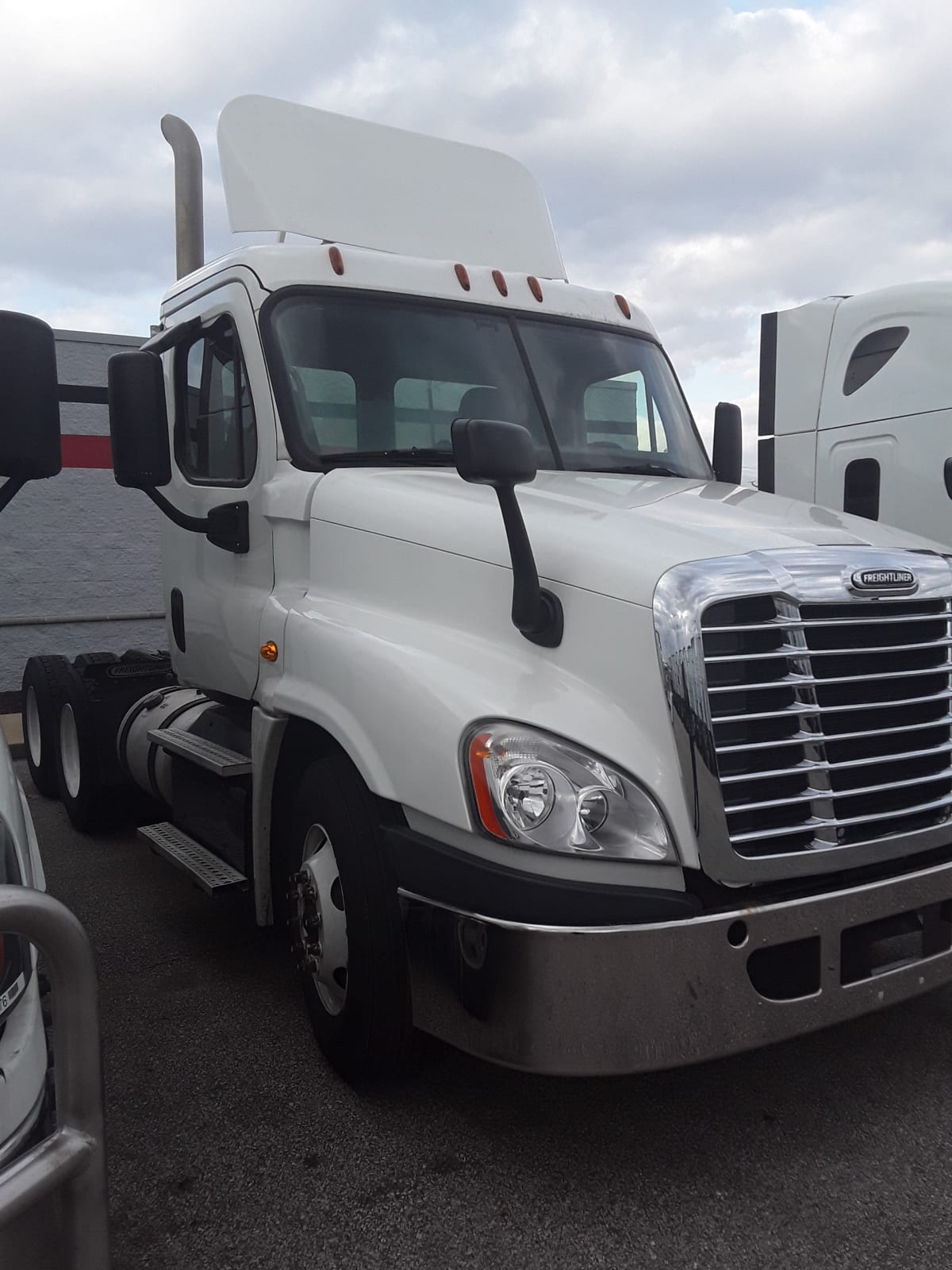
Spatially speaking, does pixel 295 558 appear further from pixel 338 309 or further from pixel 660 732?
pixel 660 732

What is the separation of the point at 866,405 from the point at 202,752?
225 inches

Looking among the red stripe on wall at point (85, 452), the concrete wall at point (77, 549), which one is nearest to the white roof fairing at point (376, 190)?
the concrete wall at point (77, 549)

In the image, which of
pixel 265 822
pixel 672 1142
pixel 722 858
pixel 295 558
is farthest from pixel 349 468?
pixel 672 1142

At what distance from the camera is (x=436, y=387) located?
3.90m

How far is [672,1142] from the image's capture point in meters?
2.89

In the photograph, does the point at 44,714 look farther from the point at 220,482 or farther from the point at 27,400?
the point at 27,400

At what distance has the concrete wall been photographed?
10180 mm

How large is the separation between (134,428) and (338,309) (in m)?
0.84

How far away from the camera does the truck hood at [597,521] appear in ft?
9.09

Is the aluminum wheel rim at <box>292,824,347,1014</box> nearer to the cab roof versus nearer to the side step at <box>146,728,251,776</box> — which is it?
the side step at <box>146,728,251,776</box>

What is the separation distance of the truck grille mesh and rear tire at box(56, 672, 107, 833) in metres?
4.30

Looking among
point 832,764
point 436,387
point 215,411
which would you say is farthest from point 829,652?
point 215,411

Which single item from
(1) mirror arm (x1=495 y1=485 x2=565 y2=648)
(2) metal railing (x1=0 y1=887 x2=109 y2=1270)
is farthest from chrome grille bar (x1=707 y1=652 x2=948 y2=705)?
(2) metal railing (x1=0 y1=887 x2=109 y2=1270)

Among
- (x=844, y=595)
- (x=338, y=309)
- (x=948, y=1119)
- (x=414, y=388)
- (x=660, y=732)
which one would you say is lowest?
(x=948, y=1119)
